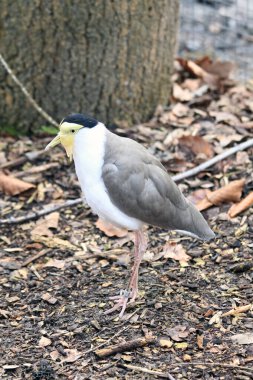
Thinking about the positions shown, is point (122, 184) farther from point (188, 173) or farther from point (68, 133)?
point (188, 173)

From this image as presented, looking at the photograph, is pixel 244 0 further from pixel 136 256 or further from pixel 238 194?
pixel 136 256

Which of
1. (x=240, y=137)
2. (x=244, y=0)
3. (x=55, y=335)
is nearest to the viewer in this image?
(x=55, y=335)

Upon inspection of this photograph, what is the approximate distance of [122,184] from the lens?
4.36 meters

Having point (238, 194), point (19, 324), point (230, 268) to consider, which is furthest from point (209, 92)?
point (19, 324)

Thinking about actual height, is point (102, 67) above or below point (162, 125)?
above

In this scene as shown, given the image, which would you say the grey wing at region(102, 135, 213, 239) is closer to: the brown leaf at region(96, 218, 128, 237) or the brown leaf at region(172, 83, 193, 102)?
the brown leaf at region(96, 218, 128, 237)

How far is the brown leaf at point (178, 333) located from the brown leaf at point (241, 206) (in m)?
1.32

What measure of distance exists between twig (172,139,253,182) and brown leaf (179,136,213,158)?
0.52ft

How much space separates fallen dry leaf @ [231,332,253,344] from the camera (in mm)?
4141

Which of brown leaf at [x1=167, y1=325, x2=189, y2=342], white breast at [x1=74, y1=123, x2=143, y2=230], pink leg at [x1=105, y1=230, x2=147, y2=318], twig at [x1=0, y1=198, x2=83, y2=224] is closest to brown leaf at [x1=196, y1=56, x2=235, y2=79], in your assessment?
twig at [x1=0, y1=198, x2=83, y2=224]

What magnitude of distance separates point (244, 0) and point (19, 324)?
655 centimetres

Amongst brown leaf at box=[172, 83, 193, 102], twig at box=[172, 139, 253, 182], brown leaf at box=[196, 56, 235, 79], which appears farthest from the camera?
brown leaf at box=[196, 56, 235, 79]

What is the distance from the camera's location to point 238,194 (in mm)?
5578

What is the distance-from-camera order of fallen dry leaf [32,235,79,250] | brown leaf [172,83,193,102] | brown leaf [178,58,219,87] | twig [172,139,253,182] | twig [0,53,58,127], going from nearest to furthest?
fallen dry leaf [32,235,79,250] < twig [172,139,253,182] < twig [0,53,58,127] < brown leaf [172,83,193,102] < brown leaf [178,58,219,87]
